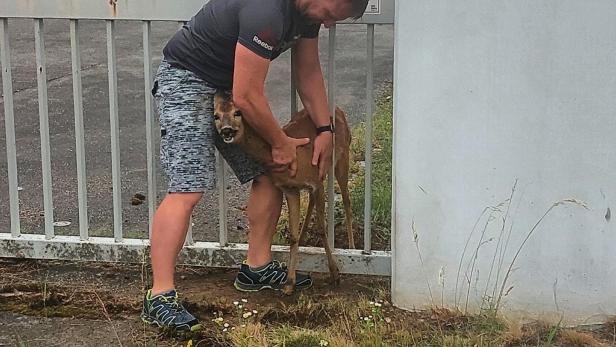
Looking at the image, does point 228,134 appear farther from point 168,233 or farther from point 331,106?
point 331,106

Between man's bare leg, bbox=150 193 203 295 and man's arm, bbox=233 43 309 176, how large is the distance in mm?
385

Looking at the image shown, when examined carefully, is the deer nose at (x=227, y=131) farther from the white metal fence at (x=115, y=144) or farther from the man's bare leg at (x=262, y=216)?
the white metal fence at (x=115, y=144)

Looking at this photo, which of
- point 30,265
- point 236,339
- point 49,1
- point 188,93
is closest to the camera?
point 236,339

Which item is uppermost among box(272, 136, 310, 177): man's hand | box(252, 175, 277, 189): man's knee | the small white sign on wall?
the small white sign on wall

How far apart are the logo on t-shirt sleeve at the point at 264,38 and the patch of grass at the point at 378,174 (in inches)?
53.9

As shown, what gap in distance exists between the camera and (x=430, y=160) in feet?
12.5

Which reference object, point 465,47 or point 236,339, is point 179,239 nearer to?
point 236,339

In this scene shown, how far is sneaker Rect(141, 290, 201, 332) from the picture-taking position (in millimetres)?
3797

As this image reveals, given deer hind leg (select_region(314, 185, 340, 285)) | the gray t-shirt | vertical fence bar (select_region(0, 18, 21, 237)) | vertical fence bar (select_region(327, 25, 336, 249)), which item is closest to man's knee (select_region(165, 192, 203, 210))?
the gray t-shirt

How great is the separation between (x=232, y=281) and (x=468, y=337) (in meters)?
1.29

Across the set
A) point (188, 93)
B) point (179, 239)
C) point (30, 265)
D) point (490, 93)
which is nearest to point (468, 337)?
point (490, 93)

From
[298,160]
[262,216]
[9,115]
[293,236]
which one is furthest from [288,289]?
[9,115]

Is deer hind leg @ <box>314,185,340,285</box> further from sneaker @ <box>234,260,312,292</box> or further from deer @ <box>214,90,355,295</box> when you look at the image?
sneaker @ <box>234,260,312,292</box>

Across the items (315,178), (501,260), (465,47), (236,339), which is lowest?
(236,339)
